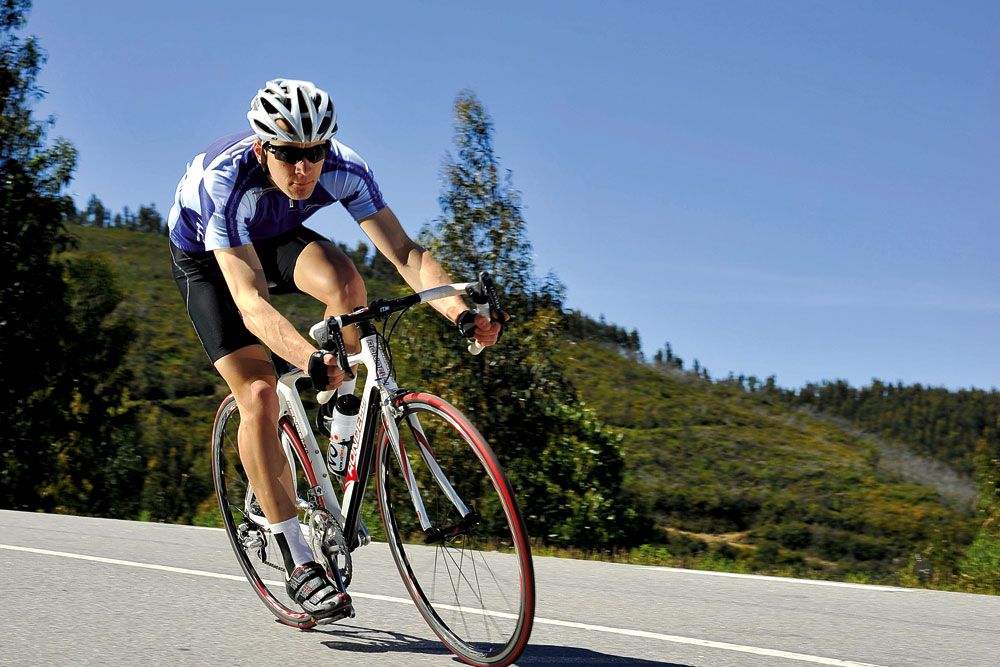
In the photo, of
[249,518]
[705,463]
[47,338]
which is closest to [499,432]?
[47,338]

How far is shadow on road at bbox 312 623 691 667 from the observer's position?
3893 mm

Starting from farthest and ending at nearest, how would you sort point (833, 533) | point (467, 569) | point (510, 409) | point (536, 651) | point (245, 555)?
point (833, 533) → point (510, 409) → point (245, 555) → point (536, 651) → point (467, 569)

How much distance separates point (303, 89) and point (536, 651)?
232cm

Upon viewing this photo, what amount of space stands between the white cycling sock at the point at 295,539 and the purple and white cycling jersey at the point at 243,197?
1177mm

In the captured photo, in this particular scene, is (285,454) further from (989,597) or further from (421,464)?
(989,597)

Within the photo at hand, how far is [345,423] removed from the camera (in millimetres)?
4172

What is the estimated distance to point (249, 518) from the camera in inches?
197

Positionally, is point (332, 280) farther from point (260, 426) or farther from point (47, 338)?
point (47, 338)

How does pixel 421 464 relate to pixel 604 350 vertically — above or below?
below

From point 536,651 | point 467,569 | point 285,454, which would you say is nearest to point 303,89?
point 285,454

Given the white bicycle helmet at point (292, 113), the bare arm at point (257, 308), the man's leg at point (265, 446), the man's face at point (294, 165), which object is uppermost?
the white bicycle helmet at point (292, 113)

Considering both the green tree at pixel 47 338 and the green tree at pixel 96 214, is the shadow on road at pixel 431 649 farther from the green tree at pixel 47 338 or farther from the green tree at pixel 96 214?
the green tree at pixel 96 214

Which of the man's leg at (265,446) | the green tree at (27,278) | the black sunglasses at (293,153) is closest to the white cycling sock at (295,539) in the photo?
the man's leg at (265,446)

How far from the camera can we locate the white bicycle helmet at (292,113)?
3838 mm
